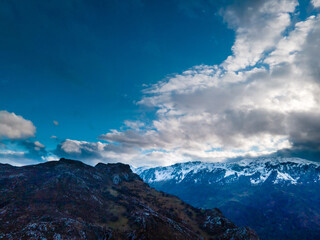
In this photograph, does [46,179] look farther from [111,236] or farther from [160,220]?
[160,220]

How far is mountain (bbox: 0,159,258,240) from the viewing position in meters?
75.4

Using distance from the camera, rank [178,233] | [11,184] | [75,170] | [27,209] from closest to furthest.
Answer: [27,209] < [178,233] < [11,184] < [75,170]

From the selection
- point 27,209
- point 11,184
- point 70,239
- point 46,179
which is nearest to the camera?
point 70,239

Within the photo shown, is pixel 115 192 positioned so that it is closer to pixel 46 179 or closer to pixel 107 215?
pixel 107 215

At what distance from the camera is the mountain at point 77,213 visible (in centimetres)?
7538

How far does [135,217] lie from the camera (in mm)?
104812

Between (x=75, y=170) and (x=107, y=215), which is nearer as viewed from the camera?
(x=107, y=215)

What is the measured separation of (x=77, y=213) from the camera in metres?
97.3

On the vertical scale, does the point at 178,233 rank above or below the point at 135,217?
below

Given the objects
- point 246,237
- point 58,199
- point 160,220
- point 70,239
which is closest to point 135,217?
point 160,220

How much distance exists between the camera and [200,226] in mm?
131000

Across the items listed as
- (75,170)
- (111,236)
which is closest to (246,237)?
(111,236)

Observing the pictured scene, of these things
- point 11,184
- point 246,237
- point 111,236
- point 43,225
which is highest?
point 11,184

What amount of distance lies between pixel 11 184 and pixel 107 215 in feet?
202
